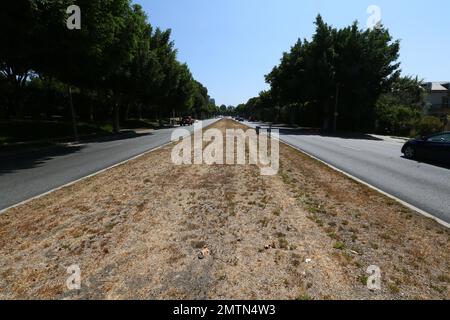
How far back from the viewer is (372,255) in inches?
164

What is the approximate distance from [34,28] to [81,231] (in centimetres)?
1233

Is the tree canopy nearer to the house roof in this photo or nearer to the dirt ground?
the dirt ground

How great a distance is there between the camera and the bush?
30969mm

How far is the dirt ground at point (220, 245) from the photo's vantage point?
3359mm

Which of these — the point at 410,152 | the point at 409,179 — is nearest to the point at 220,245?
the point at 409,179

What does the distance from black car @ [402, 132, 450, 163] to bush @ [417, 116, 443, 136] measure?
796 inches

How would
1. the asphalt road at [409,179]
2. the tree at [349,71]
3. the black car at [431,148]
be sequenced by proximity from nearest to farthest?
the asphalt road at [409,179]
the black car at [431,148]
the tree at [349,71]

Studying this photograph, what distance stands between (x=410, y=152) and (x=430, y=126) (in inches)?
837

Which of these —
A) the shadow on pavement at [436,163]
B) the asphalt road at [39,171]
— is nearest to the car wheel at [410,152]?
the shadow on pavement at [436,163]

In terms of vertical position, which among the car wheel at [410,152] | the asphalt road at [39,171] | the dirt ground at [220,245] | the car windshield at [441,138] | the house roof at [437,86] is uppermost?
the house roof at [437,86]

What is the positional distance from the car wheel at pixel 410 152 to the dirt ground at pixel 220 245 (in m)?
8.68

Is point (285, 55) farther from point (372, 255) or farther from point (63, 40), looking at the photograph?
point (372, 255)

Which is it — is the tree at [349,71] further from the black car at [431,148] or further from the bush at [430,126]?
the black car at [431,148]
